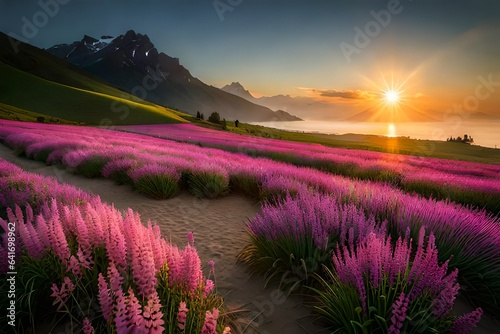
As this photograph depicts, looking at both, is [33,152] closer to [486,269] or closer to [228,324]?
[228,324]

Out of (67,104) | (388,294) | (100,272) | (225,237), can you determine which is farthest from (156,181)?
→ (67,104)

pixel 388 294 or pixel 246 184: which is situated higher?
pixel 388 294

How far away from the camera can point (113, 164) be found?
9359mm

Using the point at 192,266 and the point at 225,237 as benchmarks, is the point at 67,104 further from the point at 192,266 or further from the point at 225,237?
the point at 192,266

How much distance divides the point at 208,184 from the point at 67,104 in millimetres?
77730

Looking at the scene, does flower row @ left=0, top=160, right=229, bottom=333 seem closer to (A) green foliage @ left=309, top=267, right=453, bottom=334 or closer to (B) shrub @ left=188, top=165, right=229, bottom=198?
(A) green foliage @ left=309, top=267, right=453, bottom=334

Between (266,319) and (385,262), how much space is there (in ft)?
4.02

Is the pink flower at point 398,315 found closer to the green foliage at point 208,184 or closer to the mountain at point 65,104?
the green foliage at point 208,184

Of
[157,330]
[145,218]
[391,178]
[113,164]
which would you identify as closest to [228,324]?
[157,330]

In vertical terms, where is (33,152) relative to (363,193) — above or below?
below

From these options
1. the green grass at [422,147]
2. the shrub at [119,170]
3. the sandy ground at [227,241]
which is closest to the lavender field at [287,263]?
the sandy ground at [227,241]

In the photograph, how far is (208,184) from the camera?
7.45 meters

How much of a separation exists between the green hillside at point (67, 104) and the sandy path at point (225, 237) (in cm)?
5672

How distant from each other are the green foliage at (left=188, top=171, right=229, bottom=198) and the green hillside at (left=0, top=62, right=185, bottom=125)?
56.8 metres
